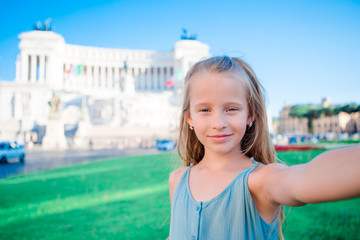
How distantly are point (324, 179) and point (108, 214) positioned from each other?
3279 mm

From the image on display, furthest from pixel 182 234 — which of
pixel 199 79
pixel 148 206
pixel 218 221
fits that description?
pixel 148 206

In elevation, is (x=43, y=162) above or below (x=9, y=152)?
below

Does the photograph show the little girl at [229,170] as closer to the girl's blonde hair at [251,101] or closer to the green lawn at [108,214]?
the girl's blonde hair at [251,101]

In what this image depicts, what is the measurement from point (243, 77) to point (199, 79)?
7.4 inches

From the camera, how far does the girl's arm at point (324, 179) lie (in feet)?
2.03

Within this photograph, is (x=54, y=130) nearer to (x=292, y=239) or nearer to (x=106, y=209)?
(x=106, y=209)

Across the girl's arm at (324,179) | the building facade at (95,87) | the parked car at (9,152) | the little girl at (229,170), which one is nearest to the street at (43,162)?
the parked car at (9,152)

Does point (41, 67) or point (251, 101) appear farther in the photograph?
point (41, 67)

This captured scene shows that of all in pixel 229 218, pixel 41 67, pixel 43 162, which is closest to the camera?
pixel 229 218

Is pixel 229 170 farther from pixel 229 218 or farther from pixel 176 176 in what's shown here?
pixel 176 176

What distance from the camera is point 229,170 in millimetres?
1228

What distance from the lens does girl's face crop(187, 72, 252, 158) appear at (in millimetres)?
1164

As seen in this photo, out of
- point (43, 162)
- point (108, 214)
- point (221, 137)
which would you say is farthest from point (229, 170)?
point (43, 162)

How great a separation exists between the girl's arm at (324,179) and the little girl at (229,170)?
0.01 m
